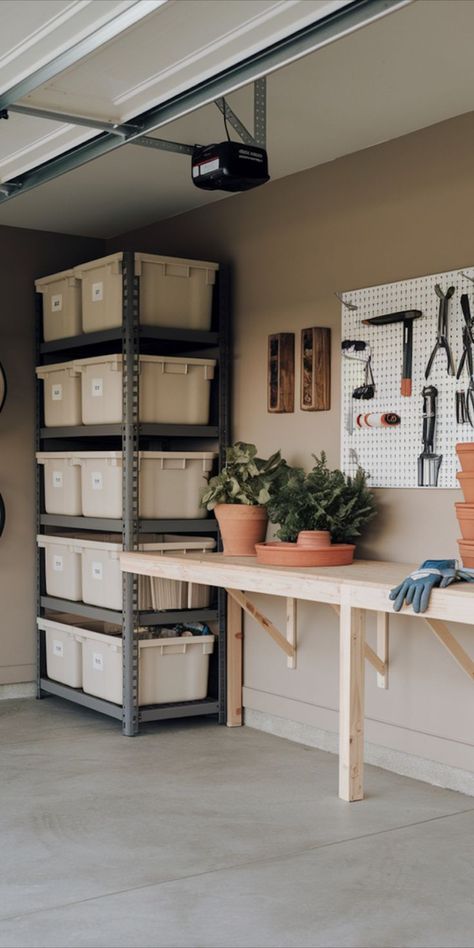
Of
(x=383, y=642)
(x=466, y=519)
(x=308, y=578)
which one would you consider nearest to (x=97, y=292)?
(x=308, y=578)

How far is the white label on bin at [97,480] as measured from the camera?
550 centimetres

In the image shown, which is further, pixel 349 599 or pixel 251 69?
pixel 349 599

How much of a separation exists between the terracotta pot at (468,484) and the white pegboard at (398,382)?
42 cm

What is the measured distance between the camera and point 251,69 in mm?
3066

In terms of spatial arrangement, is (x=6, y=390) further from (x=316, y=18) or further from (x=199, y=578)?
(x=316, y=18)

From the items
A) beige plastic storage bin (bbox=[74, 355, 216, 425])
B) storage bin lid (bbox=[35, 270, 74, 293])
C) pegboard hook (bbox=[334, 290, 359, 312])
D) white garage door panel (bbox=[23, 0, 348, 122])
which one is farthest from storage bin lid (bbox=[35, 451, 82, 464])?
white garage door panel (bbox=[23, 0, 348, 122])

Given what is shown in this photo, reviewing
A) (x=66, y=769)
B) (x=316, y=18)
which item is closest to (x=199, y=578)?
(x=66, y=769)

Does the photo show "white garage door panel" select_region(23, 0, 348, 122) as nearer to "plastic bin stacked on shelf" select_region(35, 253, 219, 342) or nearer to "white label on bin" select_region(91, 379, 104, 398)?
"plastic bin stacked on shelf" select_region(35, 253, 219, 342)

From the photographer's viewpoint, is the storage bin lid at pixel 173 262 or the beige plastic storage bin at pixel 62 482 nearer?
the storage bin lid at pixel 173 262

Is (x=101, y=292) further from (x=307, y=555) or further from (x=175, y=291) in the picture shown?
(x=307, y=555)

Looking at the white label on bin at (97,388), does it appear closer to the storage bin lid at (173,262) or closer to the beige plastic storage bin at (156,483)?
the beige plastic storage bin at (156,483)

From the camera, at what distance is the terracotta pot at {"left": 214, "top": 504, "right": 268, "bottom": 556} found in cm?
496

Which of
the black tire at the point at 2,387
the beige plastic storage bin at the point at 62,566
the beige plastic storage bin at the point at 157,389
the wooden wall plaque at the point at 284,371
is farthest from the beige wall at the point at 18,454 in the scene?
the wooden wall plaque at the point at 284,371

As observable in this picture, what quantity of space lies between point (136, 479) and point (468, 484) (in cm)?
195
